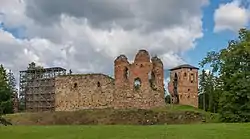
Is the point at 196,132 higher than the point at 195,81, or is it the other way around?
the point at 195,81

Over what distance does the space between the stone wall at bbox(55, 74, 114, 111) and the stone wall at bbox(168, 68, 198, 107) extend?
21036 millimetres

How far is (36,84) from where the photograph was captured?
7400 cm

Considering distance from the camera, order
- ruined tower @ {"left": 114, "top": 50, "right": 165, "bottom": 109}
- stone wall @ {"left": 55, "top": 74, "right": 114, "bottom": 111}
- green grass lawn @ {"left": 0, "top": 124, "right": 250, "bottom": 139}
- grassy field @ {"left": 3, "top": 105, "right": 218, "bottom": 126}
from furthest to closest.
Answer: stone wall @ {"left": 55, "top": 74, "right": 114, "bottom": 111}, ruined tower @ {"left": 114, "top": 50, "right": 165, "bottom": 109}, grassy field @ {"left": 3, "top": 105, "right": 218, "bottom": 126}, green grass lawn @ {"left": 0, "top": 124, "right": 250, "bottom": 139}

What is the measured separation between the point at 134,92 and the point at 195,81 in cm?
2419

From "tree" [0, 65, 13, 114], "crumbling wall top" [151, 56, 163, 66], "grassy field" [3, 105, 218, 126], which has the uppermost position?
"crumbling wall top" [151, 56, 163, 66]

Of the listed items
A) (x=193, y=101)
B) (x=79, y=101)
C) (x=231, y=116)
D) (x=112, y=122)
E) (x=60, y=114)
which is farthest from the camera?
(x=193, y=101)

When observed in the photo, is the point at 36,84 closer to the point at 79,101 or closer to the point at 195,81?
the point at 79,101

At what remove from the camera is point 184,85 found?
74000 mm

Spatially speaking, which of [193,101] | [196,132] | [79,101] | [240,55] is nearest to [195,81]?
[193,101]

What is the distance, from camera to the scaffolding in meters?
69.6

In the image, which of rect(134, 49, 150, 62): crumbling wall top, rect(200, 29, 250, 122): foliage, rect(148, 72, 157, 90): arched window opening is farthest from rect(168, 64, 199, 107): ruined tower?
rect(200, 29, 250, 122): foliage

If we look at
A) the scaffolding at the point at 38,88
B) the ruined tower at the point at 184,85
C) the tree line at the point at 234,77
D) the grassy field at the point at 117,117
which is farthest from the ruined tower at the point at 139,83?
the ruined tower at the point at 184,85

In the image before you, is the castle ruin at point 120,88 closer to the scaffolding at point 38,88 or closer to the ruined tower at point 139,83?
the ruined tower at point 139,83

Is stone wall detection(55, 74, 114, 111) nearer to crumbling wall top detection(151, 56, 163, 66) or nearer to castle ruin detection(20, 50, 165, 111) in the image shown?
castle ruin detection(20, 50, 165, 111)
